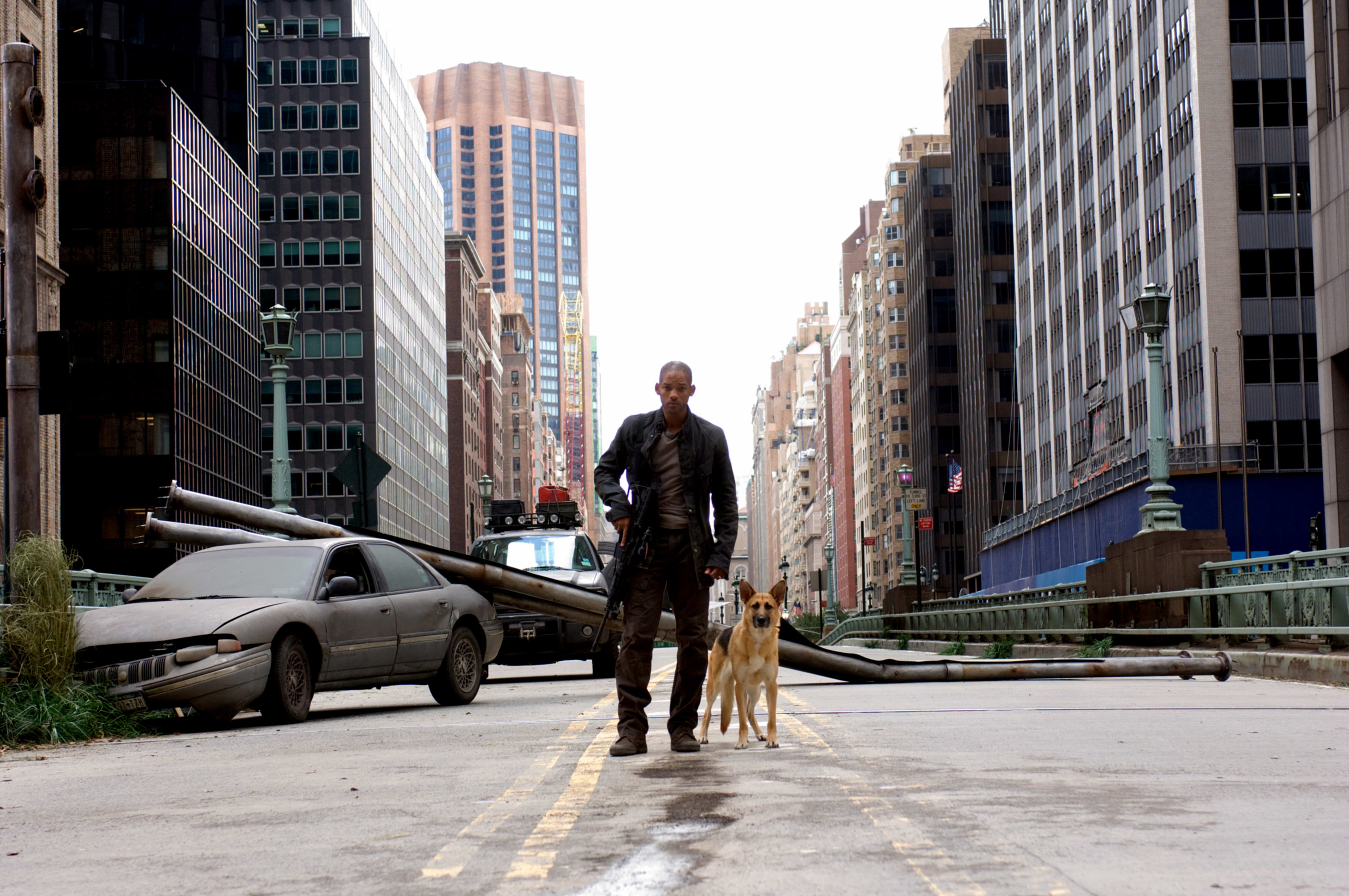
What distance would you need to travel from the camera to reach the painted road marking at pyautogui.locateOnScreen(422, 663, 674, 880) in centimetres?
492

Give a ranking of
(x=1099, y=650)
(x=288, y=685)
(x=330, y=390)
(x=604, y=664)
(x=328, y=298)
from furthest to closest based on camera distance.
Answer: (x=328, y=298), (x=330, y=390), (x=1099, y=650), (x=604, y=664), (x=288, y=685)

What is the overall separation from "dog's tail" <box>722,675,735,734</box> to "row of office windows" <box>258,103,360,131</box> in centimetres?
9049

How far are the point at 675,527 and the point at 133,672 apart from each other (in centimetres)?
486

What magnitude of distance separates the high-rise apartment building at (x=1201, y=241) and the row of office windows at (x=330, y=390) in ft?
126

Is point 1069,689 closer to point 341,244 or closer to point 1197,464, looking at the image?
point 1197,464

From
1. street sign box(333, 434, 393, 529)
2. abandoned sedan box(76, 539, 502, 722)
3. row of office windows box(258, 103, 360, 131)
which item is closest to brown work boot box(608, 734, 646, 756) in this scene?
abandoned sedan box(76, 539, 502, 722)

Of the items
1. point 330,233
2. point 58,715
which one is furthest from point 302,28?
point 58,715

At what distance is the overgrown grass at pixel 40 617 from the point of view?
Answer: 36.3 ft

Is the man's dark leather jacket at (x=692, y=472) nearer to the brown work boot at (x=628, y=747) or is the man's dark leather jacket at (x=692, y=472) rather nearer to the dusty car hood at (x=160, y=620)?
the brown work boot at (x=628, y=747)

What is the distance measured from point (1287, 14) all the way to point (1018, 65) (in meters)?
34.2

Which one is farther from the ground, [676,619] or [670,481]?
[670,481]

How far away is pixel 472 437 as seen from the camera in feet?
468

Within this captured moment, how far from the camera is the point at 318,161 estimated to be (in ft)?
A: 312

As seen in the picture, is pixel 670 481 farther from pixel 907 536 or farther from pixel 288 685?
pixel 907 536
